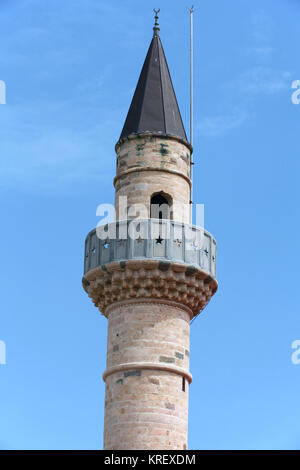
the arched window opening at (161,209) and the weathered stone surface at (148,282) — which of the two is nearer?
the weathered stone surface at (148,282)

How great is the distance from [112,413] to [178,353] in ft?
7.43

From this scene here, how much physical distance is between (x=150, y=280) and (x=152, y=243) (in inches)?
37.8

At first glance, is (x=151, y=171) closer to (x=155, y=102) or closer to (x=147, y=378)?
(x=155, y=102)

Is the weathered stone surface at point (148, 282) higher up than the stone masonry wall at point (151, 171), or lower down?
lower down

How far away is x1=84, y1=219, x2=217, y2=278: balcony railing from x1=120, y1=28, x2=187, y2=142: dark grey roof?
3.04 metres

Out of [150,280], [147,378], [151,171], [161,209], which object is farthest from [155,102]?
[147,378]

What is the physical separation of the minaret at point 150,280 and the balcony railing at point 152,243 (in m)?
0.03

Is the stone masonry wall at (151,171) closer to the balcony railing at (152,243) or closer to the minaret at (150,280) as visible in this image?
the minaret at (150,280)

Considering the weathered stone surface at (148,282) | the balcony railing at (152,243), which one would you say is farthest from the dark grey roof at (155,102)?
the weathered stone surface at (148,282)

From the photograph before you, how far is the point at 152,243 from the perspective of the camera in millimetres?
28922

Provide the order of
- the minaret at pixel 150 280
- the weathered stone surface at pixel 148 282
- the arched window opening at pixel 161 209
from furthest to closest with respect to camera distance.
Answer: the arched window opening at pixel 161 209 → the weathered stone surface at pixel 148 282 → the minaret at pixel 150 280

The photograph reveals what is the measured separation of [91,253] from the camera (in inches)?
1179

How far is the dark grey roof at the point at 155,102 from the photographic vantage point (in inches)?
1226

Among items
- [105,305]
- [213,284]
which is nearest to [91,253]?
[105,305]
